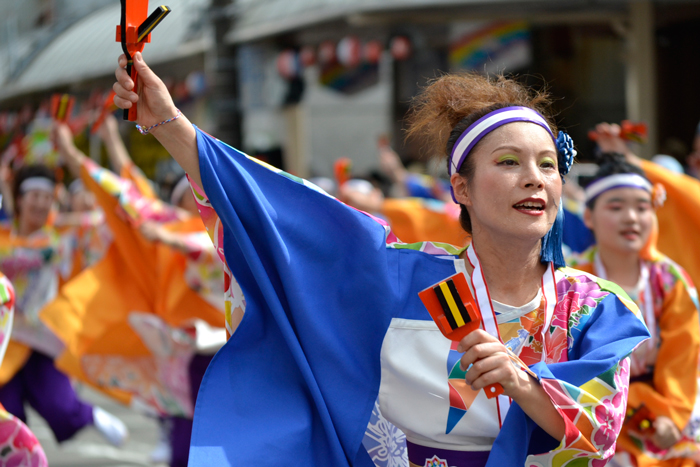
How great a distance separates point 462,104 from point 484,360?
0.82m

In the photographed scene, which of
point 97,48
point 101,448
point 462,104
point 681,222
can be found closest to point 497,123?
point 462,104

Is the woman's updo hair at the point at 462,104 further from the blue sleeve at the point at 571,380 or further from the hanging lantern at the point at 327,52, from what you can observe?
the hanging lantern at the point at 327,52

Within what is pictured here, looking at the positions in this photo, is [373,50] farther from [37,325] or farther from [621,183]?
[621,183]

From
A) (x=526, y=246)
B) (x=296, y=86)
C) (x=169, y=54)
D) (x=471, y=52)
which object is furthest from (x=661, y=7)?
(x=526, y=246)

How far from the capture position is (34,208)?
5.51 m

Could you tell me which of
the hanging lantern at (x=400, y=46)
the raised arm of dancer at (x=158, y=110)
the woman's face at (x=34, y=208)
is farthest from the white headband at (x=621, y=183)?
the hanging lantern at (x=400, y=46)

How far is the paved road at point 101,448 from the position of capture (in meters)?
5.59

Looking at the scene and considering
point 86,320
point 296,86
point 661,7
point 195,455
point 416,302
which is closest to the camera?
point 195,455

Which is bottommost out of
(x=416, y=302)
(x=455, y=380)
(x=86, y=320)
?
(x=86, y=320)

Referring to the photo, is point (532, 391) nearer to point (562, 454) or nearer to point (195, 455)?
point (562, 454)

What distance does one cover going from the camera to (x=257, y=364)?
224cm

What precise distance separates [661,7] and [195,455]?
1056cm

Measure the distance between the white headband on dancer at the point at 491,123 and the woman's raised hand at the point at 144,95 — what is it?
73 cm

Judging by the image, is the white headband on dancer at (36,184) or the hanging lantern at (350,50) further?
the hanging lantern at (350,50)
